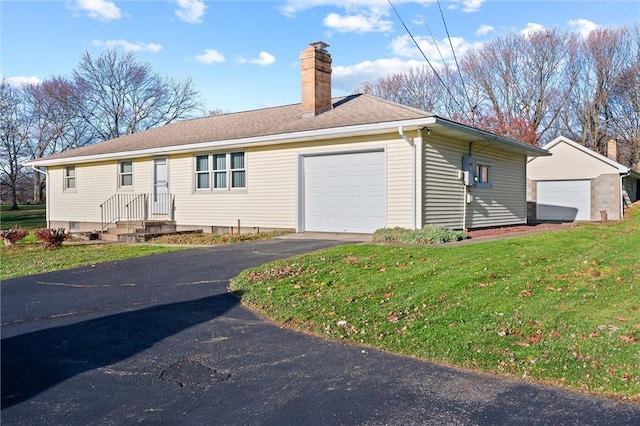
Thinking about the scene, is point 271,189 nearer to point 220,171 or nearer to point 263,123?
point 220,171

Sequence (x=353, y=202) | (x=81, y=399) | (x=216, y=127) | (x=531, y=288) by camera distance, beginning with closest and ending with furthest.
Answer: (x=81, y=399), (x=531, y=288), (x=353, y=202), (x=216, y=127)

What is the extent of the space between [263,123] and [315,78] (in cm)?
240

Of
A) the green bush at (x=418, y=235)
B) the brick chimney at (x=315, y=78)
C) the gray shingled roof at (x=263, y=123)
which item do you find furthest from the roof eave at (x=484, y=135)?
the brick chimney at (x=315, y=78)

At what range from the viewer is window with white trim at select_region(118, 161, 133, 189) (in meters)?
18.9

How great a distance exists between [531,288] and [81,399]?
5626mm

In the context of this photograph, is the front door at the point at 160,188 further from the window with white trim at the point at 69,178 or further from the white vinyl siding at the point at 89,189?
the window with white trim at the point at 69,178

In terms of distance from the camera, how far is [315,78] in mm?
15695

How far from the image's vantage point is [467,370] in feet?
14.2

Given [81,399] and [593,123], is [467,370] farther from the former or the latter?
[593,123]

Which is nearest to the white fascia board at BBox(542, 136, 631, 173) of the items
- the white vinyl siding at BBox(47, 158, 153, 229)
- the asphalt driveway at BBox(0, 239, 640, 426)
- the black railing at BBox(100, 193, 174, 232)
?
the black railing at BBox(100, 193, 174, 232)

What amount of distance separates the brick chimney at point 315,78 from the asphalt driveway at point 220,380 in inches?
400

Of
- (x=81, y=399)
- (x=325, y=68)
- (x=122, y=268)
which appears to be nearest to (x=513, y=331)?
(x=81, y=399)

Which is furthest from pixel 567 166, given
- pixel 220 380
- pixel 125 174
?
pixel 220 380

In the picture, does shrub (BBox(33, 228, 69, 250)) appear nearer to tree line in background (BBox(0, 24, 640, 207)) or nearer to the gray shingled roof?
the gray shingled roof
